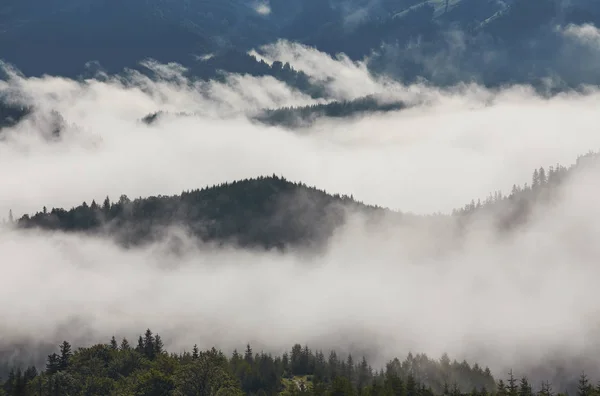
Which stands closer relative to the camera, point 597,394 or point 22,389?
point 22,389

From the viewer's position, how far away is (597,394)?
199 metres

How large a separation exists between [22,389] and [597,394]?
120 meters

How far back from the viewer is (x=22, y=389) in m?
186
